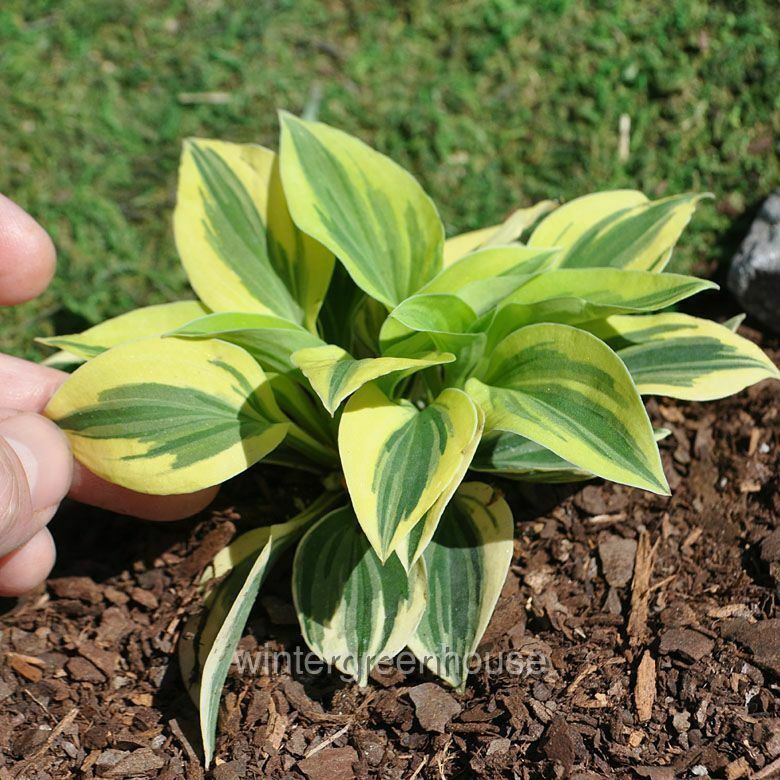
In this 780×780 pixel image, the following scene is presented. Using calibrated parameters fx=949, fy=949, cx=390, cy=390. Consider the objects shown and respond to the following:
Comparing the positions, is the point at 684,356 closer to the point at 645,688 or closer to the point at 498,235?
the point at 498,235

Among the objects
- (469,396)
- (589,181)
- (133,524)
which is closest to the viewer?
(469,396)

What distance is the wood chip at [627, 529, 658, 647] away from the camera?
1.59 m

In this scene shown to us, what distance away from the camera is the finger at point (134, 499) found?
1.62 meters

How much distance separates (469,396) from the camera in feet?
4.84

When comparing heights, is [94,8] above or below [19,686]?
above

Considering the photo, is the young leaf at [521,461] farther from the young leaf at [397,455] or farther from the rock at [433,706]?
the rock at [433,706]

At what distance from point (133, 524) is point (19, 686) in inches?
14.9

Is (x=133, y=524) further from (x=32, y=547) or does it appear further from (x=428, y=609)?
(x=428, y=609)

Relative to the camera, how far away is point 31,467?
1409 millimetres

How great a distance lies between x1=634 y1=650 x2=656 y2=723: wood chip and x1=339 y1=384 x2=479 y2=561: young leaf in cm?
49

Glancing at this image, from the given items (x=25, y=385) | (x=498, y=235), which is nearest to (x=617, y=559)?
(x=498, y=235)

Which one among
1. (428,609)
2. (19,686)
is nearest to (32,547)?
(19,686)

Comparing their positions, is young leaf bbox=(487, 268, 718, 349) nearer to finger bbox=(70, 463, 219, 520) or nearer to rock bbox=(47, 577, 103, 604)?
finger bbox=(70, 463, 219, 520)

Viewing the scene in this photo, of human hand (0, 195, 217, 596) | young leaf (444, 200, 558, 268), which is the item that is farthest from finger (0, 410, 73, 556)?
young leaf (444, 200, 558, 268)
